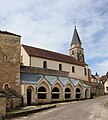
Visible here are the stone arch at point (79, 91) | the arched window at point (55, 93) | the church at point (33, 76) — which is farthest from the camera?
the stone arch at point (79, 91)

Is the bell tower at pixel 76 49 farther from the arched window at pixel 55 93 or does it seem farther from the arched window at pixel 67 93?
the arched window at pixel 55 93

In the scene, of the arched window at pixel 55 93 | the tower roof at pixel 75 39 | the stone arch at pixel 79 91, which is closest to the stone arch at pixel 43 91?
the arched window at pixel 55 93

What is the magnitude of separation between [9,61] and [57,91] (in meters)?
11.5

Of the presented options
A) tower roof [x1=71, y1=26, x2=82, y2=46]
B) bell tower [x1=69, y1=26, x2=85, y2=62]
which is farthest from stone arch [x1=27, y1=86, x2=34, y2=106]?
tower roof [x1=71, y1=26, x2=82, y2=46]

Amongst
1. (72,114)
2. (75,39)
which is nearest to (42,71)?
(72,114)

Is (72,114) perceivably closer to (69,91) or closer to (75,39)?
(69,91)

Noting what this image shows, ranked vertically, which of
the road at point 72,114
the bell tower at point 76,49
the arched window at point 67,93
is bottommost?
the road at point 72,114

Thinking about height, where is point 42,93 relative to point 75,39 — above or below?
below

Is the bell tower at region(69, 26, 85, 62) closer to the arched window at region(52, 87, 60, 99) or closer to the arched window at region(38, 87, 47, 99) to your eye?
the arched window at region(52, 87, 60, 99)

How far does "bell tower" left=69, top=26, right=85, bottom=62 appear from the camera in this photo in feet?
199

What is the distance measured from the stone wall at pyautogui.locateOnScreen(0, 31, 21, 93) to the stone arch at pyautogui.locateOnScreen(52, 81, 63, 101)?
311 inches

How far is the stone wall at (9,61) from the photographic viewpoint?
27328 millimetres

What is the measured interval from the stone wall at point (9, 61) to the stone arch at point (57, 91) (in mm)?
7906

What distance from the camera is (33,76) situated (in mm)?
32719
